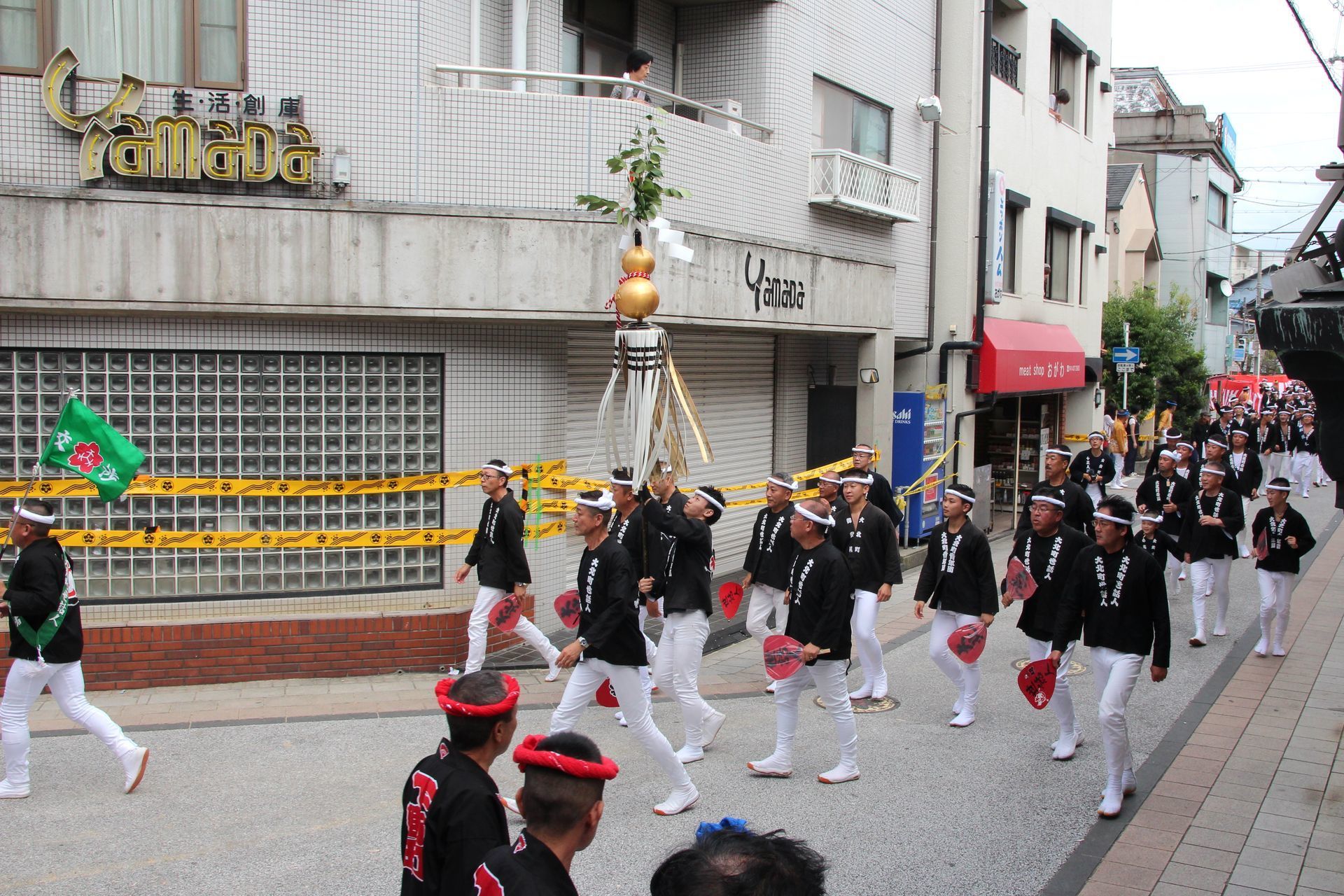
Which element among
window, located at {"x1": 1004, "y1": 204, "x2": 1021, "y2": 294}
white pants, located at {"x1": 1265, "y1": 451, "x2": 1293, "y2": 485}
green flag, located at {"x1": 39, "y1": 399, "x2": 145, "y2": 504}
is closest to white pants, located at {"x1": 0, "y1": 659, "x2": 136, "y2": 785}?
green flag, located at {"x1": 39, "y1": 399, "x2": 145, "y2": 504}

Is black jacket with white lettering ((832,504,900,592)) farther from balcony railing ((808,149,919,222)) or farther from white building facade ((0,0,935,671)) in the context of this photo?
balcony railing ((808,149,919,222))

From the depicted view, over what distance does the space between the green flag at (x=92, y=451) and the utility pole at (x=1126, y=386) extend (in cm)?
2216

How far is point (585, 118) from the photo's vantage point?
10.2m

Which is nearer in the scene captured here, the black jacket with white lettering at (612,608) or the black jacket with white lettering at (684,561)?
the black jacket with white lettering at (612,608)

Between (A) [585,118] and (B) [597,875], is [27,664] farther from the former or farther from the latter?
(A) [585,118]

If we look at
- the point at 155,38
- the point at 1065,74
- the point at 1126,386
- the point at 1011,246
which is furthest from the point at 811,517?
the point at 1126,386

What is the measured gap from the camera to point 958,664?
27.7 feet

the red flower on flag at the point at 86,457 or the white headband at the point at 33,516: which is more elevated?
the red flower on flag at the point at 86,457

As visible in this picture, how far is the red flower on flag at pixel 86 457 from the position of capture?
7.45m


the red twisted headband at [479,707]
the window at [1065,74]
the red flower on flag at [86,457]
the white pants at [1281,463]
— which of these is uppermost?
the window at [1065,74]

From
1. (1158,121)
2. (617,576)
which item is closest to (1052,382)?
(617,576)

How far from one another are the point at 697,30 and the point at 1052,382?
10.1 m

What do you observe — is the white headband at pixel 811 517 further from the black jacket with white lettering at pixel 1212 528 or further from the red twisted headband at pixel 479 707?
the black jacket with white lettering at pixel 1212 528

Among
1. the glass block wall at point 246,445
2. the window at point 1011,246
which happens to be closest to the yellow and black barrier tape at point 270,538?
the glass block wall at point 246,445
